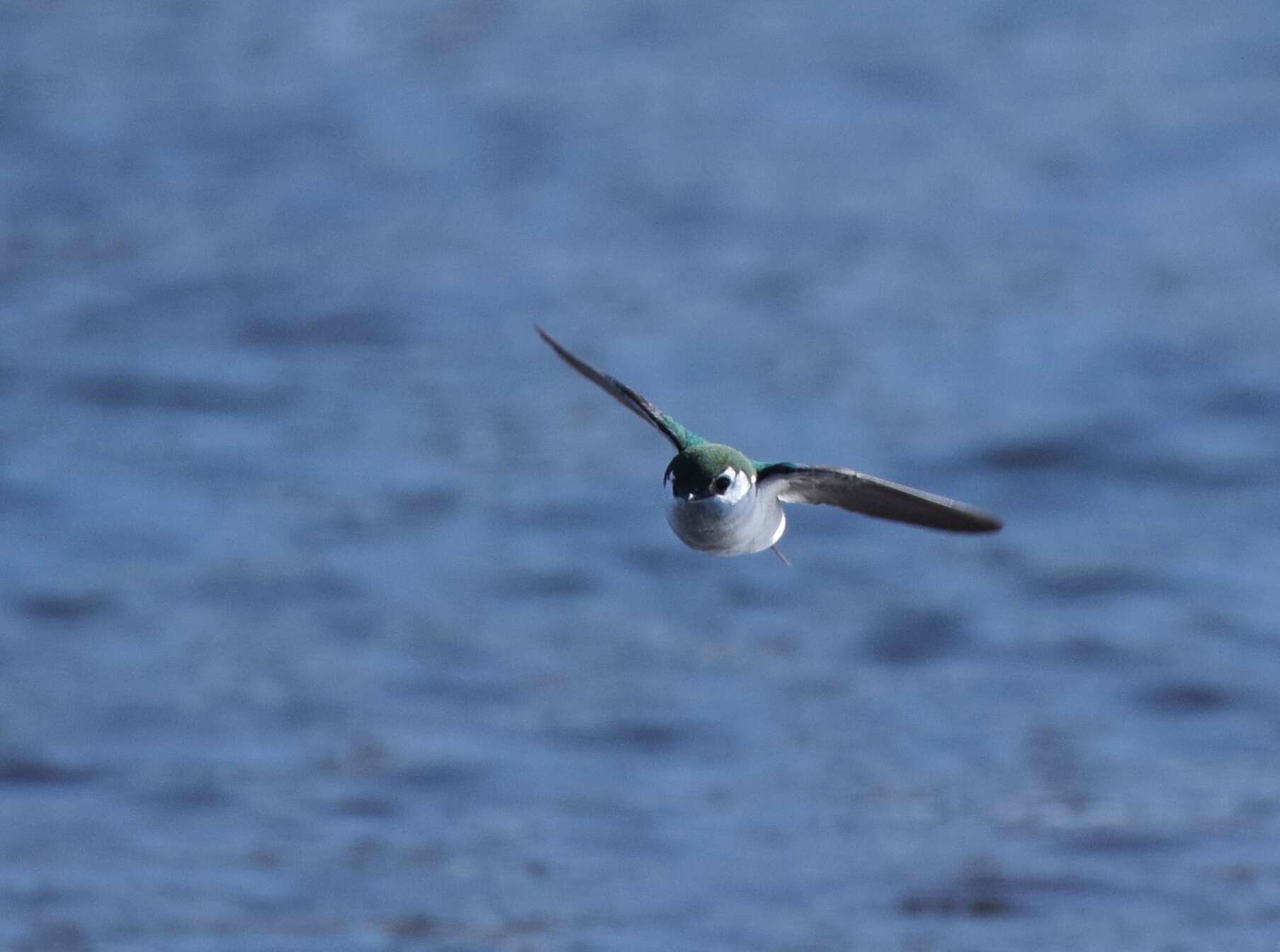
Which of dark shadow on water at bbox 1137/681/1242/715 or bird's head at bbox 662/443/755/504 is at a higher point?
dark shadow on water at bbox 1137/681/1242/715

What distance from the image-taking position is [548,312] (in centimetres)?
1314

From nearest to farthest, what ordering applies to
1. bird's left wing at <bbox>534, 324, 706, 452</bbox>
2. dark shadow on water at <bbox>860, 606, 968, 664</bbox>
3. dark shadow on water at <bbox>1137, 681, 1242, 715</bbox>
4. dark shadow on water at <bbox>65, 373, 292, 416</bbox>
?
bird's left wing at <bbox>534, 324, 706, 452</bbox> < dark shadow on water at <bbox>1137, 681, 1242, 715</bbox> < dark shadow on water at <bbox>860, 606, 968, 664</bbox> < dark shadow on water at <bbox>65, 373, 292, 416</bbox>

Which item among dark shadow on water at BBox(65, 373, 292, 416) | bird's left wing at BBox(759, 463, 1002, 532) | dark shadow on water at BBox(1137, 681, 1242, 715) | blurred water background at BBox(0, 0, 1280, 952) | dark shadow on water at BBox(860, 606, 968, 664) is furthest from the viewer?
dark shadow on water at BBox(65, 373, 292, 416)

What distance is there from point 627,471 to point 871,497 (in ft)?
26.6

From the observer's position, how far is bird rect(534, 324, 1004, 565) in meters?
3.68

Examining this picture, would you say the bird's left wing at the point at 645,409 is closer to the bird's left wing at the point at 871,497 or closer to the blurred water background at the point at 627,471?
the bird's left wing at the point at 871,497

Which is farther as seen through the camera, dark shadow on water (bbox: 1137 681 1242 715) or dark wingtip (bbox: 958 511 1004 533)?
dark shadow on water (bbox: 1137 681 1242 715)

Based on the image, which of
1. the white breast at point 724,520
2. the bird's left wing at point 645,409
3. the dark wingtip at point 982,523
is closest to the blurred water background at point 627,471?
the bird's left wing at point 645,409

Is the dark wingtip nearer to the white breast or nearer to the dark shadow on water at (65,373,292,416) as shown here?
the white breast

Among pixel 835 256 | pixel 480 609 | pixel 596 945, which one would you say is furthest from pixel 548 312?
pixel 596 945

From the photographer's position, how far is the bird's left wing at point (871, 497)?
11.9ft

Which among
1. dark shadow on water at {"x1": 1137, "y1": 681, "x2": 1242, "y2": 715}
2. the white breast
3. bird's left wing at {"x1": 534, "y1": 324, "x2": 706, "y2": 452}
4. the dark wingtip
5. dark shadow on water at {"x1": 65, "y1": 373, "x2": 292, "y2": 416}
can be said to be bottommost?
the dark wingtip

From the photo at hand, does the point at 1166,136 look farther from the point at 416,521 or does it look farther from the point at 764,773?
the point at 764,773

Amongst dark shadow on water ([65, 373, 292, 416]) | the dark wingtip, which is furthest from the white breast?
dark shadow on water ([65, 373, 292, 416])
